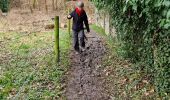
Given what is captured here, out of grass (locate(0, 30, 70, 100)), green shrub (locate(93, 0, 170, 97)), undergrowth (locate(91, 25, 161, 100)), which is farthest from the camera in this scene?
grass (locate(0, 30, 70, 100))

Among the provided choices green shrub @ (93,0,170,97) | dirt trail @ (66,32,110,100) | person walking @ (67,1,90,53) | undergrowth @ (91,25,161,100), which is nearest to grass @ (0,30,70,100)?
dirt trail @ (66,32,110,100)

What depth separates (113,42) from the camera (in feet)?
44.7

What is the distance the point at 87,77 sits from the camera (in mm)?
9914

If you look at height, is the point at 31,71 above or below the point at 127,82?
below

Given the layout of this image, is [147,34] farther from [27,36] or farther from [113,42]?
[27,36]

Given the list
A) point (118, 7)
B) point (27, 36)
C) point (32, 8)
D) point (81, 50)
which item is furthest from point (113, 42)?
point (32, 8)

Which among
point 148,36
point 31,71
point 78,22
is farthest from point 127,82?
point 78,22

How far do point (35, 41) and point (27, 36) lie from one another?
97.1 inches

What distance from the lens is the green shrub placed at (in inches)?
276

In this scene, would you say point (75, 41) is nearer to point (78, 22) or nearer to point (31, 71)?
point (78, 22)

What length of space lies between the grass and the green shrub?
2055 mm

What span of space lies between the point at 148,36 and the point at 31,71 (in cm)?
417

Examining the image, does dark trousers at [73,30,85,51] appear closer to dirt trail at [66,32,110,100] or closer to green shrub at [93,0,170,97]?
dirt trail at [66,32,110,100]

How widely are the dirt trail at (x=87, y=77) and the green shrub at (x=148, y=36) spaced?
1058 mm
